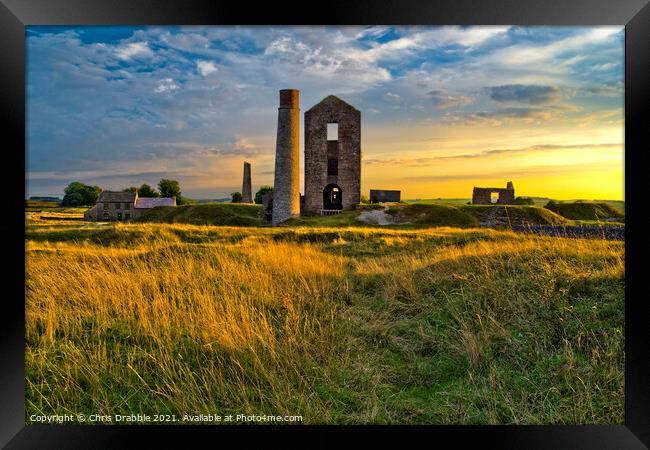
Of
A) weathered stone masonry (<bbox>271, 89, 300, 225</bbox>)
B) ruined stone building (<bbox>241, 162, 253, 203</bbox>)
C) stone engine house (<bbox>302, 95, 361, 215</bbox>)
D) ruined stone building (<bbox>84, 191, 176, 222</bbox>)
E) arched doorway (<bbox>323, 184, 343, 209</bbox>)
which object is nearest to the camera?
ruined stone building (<bbox>84, 191, 176, 222</bbox>)

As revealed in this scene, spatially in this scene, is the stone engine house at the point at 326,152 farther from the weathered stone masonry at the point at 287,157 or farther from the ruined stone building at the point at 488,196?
the ruined stone building at the point at 488,196

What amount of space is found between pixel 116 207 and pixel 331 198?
720 inches

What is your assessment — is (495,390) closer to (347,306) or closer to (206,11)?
(347,306)

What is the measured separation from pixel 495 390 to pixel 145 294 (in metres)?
4.07

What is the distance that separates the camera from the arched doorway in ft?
108

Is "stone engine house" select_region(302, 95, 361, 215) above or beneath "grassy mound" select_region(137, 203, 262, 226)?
above

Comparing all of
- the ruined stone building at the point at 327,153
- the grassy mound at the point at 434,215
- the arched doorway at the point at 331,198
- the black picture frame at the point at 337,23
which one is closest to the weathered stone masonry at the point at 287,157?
the ruined stone building at the point at 327,153

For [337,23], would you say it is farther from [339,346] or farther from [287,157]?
[287,157]

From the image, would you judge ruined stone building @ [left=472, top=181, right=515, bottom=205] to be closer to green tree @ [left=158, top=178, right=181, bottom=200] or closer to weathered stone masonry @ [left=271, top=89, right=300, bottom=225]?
weathered stone masonry @ [left=271, top=89, right=300, bottom=225]

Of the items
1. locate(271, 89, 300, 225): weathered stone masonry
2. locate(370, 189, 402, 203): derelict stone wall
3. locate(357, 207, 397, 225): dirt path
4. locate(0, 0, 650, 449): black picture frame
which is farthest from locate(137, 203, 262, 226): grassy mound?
locate(0, 0, 650, 449): black picture frame

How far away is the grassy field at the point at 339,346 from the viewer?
2.95m

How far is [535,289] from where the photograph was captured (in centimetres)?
468

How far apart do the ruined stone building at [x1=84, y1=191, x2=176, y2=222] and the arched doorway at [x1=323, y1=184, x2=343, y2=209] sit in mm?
13312

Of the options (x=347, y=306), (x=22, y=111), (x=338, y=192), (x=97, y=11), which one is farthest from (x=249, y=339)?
(x=338, y=192)
